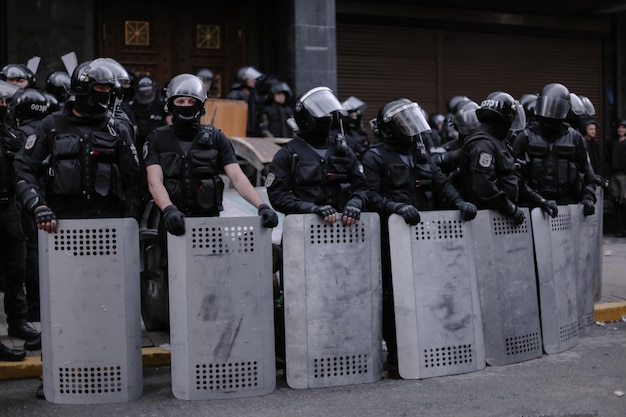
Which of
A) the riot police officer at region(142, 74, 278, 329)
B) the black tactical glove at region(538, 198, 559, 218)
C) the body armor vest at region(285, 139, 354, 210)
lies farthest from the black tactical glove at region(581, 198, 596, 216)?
the riot police officer at region(142, 74, 278, 329)

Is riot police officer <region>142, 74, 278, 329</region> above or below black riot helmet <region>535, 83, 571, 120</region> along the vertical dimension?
below

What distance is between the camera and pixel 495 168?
6559 mm

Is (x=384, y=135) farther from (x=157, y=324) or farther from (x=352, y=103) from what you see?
(x=352, y=103)

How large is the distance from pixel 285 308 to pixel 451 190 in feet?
5.32

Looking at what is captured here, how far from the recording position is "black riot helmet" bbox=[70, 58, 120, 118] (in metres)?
5.51

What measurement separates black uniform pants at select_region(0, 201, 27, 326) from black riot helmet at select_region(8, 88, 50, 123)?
0.92m

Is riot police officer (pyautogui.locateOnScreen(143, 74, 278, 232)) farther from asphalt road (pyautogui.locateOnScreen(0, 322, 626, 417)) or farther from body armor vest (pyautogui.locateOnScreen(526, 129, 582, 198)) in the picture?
body armor vest (pyautogui.locateOnScreen(526, 129, 582, 198))

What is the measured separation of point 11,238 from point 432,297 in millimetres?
3000

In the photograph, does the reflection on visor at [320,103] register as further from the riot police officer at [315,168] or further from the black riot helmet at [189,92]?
the black riot helmet at [189,92]

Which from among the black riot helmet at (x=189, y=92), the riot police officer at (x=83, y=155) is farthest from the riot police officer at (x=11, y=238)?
the black riot helmet at (x=189, y=92)

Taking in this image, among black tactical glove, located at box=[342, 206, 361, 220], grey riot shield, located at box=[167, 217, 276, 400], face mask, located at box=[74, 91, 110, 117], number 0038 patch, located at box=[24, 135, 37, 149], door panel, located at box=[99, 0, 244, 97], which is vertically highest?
door panel, located at box=[99, 0, 244, 97]

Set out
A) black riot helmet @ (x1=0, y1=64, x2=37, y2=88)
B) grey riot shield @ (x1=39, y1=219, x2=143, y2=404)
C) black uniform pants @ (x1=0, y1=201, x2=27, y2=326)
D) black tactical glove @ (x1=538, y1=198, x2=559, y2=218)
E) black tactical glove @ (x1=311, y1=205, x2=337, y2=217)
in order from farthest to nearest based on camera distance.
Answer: black riot helmet @ (x1=0, y1=64, x2=37, y2=88) → black tactical glove @ (x1=538, y1=198, x2=559, y2=218) → black uniform pants @ (x1=0, y1=201, x2=27, y2=326) → black tactical glove @ (x1=311, y1=205, x2=337, y2=217) → grey riot shield @ (x1=39, y1=219, x2=143, y2=404)

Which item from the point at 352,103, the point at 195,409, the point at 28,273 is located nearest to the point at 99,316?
the point at 195,409

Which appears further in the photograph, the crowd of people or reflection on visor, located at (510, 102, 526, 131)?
reflection on visor, located at (510, 102, 526, 131)
